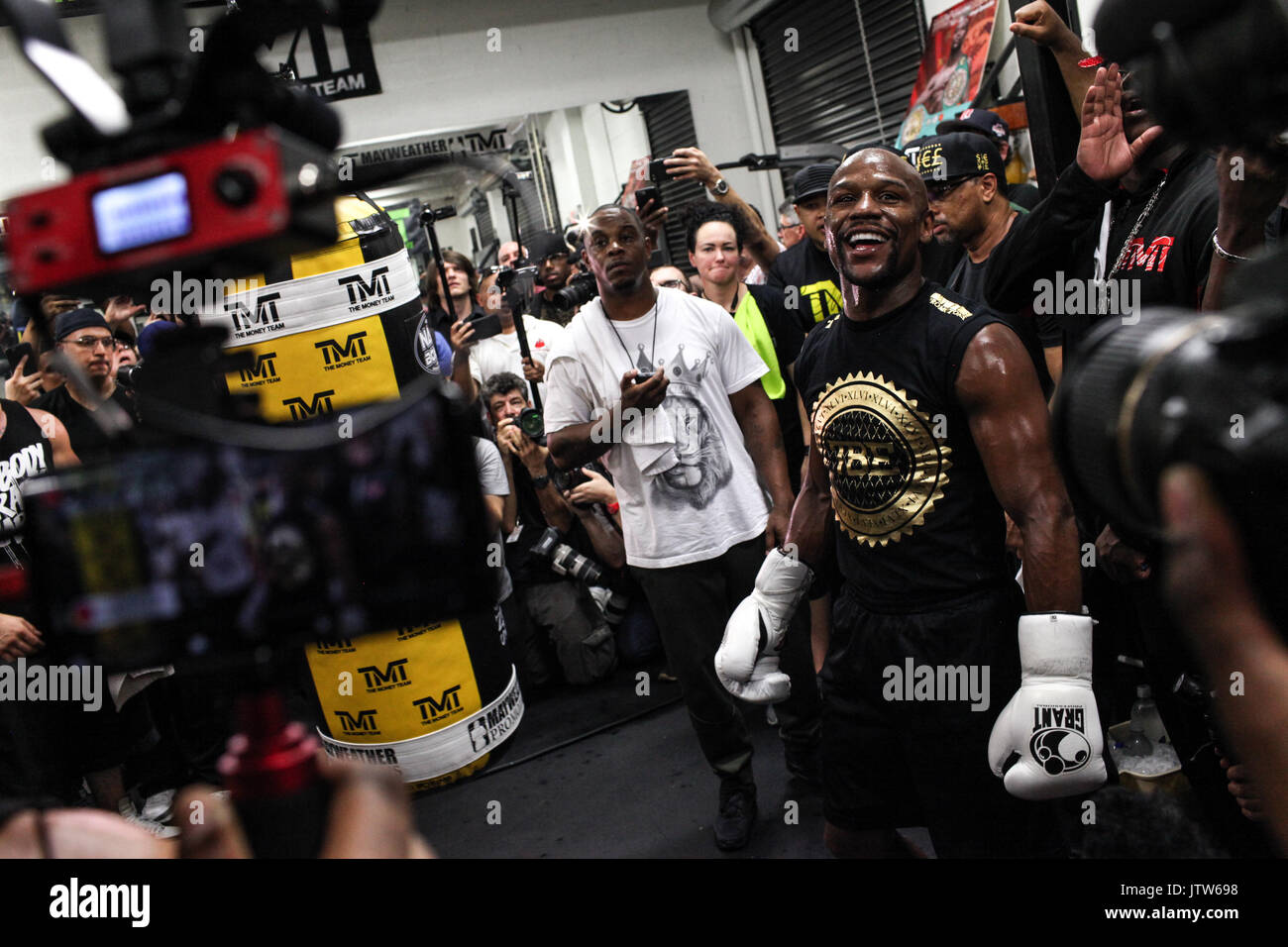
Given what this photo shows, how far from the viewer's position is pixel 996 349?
2.18 metres

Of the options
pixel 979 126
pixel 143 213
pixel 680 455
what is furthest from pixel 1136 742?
pixel 143 213

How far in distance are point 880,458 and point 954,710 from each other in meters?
0.58

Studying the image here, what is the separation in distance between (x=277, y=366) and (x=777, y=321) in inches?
76.8

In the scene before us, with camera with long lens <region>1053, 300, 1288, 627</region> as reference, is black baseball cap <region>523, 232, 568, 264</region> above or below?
above

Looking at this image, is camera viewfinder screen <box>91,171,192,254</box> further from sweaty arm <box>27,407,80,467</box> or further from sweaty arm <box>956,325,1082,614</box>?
sweaty arm <box>27,407,80,467</box>

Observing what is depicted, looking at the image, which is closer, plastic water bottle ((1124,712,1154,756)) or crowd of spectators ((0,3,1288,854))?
crowd of spectators ((0,3,1288,854))

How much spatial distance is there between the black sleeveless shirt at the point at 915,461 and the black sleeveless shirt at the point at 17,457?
265 cm

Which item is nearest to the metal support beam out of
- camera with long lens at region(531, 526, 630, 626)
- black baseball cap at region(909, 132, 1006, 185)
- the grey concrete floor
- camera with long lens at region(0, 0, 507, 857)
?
black baseball cap at region(909, 132, 1006, 185)

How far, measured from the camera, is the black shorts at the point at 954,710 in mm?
2260

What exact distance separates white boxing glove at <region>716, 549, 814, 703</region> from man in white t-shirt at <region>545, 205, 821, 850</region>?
51cm

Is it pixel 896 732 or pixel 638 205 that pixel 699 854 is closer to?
pixel 896 732

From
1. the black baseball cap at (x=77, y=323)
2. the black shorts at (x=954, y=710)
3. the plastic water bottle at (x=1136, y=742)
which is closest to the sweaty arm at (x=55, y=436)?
the black baseball cap at (x=77, y=323)

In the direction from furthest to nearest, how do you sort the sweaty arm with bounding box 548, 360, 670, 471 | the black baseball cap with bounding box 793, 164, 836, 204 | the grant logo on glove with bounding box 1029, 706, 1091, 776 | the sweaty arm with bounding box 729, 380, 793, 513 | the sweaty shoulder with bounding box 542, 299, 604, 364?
the black baseball cap with bounding box 793, 164, 836, 204 < the sweaty arm with bounding box 729, 380, 793, 513 < the sweaty shoulder with bounding box 542, 299, 604, 364 < the sweaty arm with bounding box 548, 360, 670, 471 < the grant logo on glove with bounding box 1029, 706, 1091, 776

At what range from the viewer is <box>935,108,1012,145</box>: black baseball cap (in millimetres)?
3781
